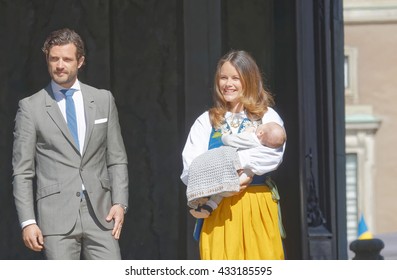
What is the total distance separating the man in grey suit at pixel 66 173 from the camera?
8211 millimetres

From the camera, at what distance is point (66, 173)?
826cm

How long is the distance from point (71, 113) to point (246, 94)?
95cm

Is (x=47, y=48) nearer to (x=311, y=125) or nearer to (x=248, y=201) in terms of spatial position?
(x=248, y=201)

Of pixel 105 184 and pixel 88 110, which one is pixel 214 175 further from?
pixel 88 110

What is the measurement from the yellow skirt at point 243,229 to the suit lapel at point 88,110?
78cm

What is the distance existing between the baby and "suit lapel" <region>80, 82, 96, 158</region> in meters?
0.59

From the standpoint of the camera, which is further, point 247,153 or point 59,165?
point 59,165

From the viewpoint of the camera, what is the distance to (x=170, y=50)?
33.1 ft

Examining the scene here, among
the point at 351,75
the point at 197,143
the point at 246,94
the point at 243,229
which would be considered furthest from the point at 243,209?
the point at 351,75

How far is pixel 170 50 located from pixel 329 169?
1.43m

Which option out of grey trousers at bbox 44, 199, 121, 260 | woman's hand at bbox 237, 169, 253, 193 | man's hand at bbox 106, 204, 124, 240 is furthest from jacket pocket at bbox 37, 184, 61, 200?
woman's hand at bbox 237, 169, 253, 193

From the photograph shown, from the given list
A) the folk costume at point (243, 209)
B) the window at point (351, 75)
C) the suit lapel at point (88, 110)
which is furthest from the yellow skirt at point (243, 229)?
the window at point (351, 75)
